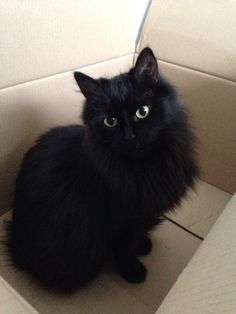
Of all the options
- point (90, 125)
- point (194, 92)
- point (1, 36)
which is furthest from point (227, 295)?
point (194, 92)

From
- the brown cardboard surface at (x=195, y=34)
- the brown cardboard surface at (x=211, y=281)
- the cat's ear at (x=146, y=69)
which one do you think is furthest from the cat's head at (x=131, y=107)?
the brown cardboard surface at (x=195, y=34)

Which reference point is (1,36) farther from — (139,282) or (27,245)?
(139,282)

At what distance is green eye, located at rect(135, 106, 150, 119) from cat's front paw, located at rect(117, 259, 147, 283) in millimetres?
413

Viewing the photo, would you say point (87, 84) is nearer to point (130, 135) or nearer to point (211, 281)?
point (130, 135)

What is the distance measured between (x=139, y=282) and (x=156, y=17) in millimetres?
912

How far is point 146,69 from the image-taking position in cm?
66

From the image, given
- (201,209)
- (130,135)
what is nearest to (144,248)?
(201,209)

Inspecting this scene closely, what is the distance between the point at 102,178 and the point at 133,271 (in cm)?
30

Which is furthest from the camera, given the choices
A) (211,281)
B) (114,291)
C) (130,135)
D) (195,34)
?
(195,34)

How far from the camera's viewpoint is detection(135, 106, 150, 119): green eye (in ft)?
2.11

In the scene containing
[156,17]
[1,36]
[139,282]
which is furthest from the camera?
[156,17]

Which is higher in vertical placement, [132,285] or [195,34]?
[195,34]

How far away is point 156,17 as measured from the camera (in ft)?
3.54

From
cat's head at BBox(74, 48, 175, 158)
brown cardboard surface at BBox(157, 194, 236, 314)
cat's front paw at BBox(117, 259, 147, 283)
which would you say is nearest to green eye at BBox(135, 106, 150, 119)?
cat's head at BBox(74, 48, 175, 158)
